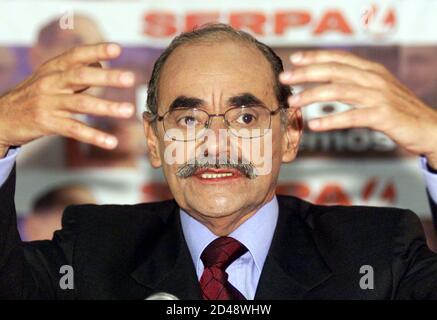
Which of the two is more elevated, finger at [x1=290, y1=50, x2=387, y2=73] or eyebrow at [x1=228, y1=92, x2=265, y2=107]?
finger at [x1=290, y1=50, x2=387, y2=73]

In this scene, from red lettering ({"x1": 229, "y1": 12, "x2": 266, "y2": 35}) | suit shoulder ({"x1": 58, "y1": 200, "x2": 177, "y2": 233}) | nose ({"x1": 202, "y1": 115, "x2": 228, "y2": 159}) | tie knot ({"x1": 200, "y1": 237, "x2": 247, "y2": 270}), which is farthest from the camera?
red lettering ({"x1": 229, "y1": 12, "x2": 266, "y2": 35})

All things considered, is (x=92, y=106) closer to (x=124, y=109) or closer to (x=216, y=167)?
Answer: (x=124, y=109)

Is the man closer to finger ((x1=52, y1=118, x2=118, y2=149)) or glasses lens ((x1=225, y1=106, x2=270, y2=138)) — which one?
glasses lens ((x1=225, y1=106, x2=270, y2=138))

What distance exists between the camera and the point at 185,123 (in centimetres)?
270

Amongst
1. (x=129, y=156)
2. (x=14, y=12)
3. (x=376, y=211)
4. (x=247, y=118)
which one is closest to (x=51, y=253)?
(x=247, y=118)

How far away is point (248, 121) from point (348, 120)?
72 centimetres

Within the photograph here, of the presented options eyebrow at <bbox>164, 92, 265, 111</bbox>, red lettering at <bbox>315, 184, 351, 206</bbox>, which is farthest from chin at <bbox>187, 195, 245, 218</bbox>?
red lettering at <bbox>315, 184, 351, 206</bbox>

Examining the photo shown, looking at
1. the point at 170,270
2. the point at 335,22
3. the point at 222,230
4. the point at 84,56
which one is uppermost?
the point at 335,22

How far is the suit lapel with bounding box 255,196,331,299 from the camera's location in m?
2.65

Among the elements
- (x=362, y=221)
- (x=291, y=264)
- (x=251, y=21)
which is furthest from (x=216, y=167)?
(x=251, y=21)

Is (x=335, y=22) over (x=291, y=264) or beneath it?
over

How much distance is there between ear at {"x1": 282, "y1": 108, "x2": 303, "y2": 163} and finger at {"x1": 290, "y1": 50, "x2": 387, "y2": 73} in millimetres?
811

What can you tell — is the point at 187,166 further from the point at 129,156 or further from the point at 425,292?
the point at 129,156
